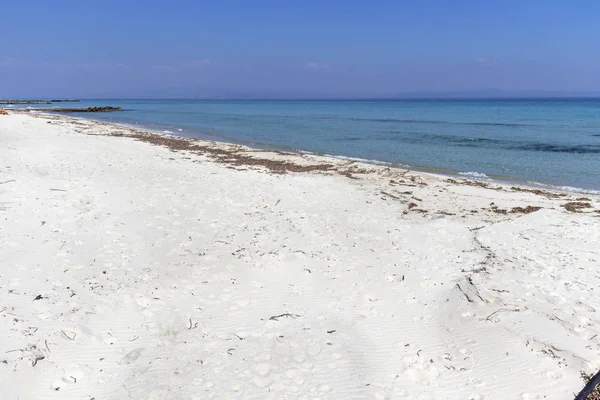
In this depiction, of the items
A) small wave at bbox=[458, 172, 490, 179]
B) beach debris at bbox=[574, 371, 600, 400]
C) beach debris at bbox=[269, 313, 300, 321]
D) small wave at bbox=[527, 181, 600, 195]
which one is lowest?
beach debris at bbox=[269, 313, 300, 321]

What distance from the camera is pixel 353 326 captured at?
545 cm

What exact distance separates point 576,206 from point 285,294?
9553 mm

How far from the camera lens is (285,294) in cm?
632

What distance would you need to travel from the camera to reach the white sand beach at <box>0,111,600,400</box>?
4.35 meters

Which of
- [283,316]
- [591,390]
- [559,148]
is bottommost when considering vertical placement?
[283,316]

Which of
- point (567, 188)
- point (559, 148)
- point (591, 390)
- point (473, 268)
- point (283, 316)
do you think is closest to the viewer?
point (591, 390)

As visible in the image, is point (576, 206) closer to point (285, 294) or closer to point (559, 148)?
point (285, 294)

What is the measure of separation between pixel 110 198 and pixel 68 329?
19.0ft

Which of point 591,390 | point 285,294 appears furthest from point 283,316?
point 591,390

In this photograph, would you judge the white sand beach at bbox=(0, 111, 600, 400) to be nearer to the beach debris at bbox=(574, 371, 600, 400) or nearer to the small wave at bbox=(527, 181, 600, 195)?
the beach debris at bbox=(574, 371, 600, 400)

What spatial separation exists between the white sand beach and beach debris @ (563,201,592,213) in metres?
0.22

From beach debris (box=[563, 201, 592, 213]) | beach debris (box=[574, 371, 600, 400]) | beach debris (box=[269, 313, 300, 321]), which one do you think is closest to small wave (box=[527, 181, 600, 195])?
beach debris (box=[563, 201, 592, 213])

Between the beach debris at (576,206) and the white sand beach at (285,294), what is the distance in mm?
218

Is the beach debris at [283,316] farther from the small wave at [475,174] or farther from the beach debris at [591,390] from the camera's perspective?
the small wave at [475,174]
